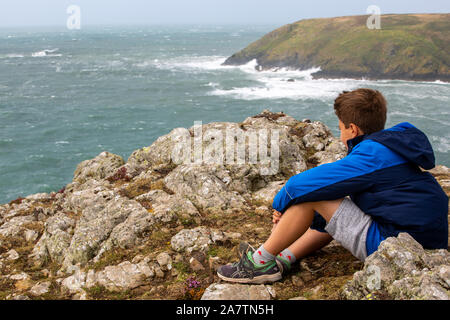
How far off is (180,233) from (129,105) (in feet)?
234

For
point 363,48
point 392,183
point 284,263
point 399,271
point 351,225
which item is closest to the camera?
point 399,271

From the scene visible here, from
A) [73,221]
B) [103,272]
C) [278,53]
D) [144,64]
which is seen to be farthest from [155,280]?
[278,53]

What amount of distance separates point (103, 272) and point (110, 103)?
74.1m

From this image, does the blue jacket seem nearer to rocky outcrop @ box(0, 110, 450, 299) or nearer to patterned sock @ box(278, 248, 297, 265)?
rocky outcrop @ box(0, 110, 450, 299)

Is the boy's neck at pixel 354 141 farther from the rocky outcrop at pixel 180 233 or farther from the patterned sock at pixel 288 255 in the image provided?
the patterned sock at pixel 288 255

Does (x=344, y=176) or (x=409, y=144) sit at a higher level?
(x=409, y=144)

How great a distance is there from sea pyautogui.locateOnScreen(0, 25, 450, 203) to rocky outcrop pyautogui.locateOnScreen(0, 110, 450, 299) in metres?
29.7

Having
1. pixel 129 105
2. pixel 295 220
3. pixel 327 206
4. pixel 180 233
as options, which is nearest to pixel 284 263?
pixel 295 220

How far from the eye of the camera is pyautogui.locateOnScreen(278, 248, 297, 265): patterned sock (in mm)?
6158

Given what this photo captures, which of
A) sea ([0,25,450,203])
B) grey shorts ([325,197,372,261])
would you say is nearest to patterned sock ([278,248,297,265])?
grey shorts ([325,197,372,261])

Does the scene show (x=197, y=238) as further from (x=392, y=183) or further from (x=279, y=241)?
(x=392, y=183)

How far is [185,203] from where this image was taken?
970cm

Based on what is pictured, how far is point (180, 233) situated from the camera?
26.8 feet

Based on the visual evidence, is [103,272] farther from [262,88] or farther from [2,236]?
[262,88]
